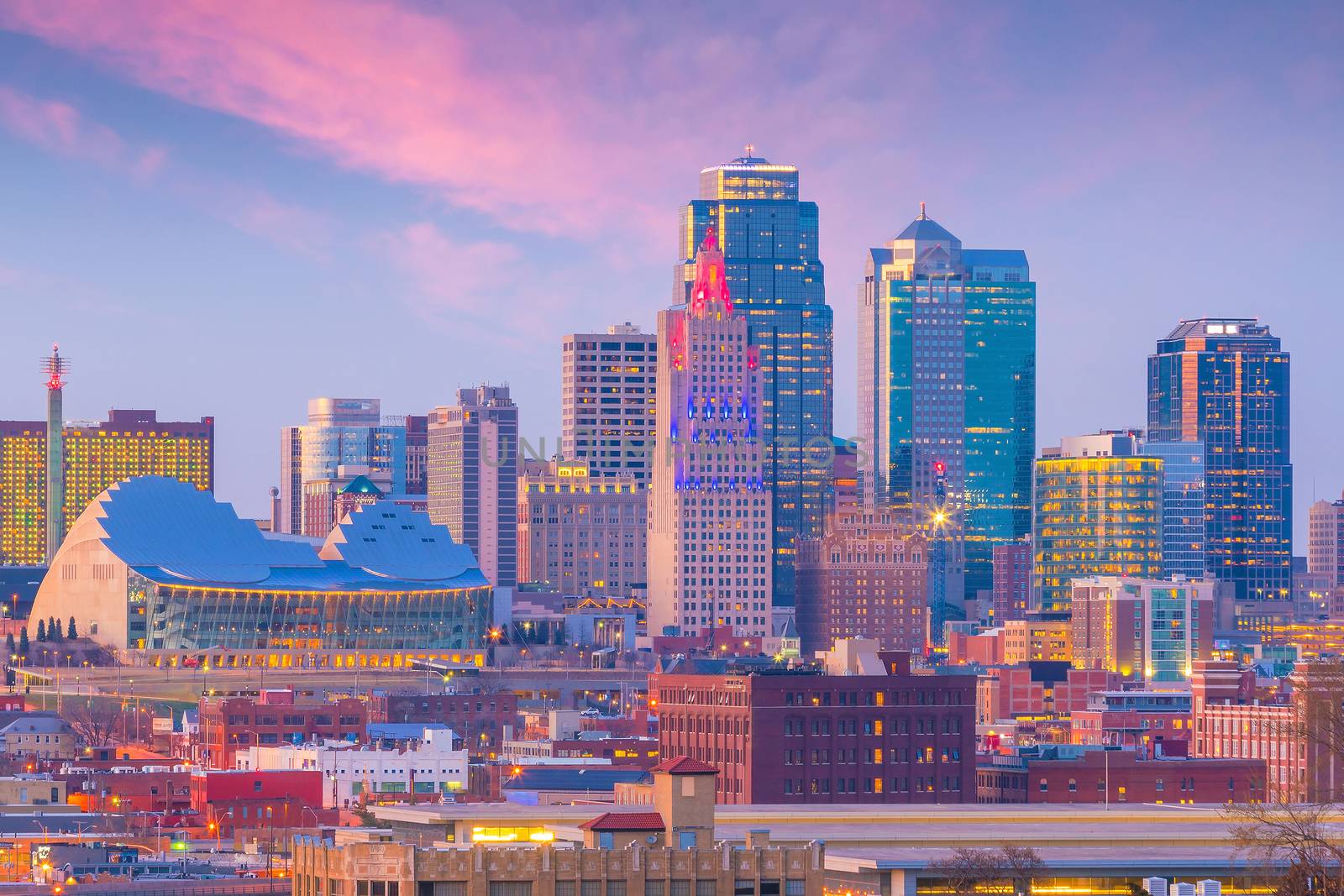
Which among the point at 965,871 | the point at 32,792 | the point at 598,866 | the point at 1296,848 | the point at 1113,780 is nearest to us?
the point at 598,866

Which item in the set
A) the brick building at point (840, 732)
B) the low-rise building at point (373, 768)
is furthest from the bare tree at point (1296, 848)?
the low-rise building at point (373, 768)

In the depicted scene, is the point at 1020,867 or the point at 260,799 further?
the point at 260,799

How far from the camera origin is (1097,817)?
95.9 meters

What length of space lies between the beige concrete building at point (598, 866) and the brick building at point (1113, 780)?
343 feet

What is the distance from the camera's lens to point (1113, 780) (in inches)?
7023

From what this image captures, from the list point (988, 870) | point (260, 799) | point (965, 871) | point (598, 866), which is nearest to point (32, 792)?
point (260, 799)

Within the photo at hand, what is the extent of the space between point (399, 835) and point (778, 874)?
13.6m

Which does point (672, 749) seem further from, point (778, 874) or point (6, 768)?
point (778, 874)

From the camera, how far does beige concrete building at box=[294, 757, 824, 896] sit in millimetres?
67188

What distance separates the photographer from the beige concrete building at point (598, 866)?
6719 cm

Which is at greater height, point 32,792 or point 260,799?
point 32,792

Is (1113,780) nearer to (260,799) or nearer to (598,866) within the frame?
(260,799)

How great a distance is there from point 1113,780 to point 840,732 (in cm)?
1541

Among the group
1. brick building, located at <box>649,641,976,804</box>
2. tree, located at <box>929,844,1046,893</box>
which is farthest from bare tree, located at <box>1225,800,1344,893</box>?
brick building, located at <box>649,641,976,804</box>
